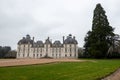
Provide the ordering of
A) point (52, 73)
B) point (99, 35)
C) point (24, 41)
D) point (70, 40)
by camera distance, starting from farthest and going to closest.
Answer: point (24, 41) < point (70, 40) < point (99, 35) < point (52, 73)

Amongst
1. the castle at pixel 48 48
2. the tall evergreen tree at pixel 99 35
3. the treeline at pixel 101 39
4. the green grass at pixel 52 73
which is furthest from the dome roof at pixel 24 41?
the green grass at pixel 52 73

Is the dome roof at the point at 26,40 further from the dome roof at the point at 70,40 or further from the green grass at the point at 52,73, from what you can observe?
the green grass at the point at 52,73

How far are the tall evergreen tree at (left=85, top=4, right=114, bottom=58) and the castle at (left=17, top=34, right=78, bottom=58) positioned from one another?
39.5 meters

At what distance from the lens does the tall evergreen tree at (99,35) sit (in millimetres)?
55594

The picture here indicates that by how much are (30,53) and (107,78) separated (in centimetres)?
9056

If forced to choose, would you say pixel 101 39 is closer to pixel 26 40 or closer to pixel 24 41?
pixel 26 40

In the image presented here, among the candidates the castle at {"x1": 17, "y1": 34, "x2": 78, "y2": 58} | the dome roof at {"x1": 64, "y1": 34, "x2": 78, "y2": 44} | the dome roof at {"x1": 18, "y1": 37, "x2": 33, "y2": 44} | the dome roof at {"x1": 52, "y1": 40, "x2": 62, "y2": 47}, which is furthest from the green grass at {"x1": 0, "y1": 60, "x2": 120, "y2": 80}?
the dome roof at {"x1": 18, "y1": 37, "x2": 33, "y2": 44}

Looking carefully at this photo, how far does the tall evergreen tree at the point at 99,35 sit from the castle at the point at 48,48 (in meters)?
39.5

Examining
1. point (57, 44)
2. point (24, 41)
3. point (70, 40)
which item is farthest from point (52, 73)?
point (24, 41)

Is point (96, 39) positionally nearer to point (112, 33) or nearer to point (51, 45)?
point (112, 33)

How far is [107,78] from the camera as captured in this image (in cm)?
1667

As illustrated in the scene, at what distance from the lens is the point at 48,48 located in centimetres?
10300

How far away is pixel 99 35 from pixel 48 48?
4850 cm

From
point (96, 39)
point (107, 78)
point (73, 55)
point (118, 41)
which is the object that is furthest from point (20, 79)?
point (73, 55)
